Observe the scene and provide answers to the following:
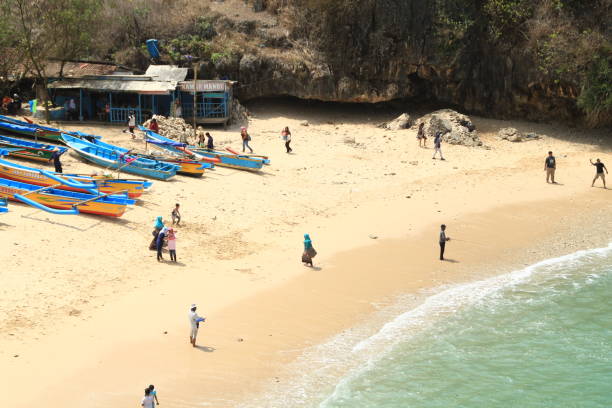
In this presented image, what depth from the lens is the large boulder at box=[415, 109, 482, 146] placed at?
31.2 m

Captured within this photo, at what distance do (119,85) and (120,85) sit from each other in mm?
43

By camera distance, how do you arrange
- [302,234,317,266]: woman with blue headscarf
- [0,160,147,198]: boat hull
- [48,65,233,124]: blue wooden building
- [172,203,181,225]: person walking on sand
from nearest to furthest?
[302,234,317,266]: woman with blue headscarf → [172,203,181,225]: person walking on sand → [0,160,147,198]: boat hull → [48,65,233,124]: blue wooden building

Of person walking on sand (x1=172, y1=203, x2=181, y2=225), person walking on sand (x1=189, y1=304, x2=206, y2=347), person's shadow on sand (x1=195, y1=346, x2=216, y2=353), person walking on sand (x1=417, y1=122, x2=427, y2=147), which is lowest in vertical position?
person's shadow on sand (x1=195, y1=346, x2=216, y2=353)

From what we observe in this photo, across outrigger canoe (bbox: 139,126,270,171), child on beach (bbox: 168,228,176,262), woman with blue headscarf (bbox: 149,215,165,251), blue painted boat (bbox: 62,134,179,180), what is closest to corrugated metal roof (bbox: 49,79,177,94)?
outrigger canoe (bbox: 139,126,270,171)

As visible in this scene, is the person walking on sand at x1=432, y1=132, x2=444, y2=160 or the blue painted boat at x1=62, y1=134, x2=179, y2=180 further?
the person walking on sand at x1=432, y1=132, x2=444, y2=160

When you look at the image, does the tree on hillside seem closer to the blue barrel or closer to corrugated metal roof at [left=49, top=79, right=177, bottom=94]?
corrugated metal roof at [left=49, top=79, right=177, bottom=94]

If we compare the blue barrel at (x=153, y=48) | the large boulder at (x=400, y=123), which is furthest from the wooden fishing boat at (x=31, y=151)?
the large boulder at (x=400, y=123)

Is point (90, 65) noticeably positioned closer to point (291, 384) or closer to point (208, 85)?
point (208, 85)

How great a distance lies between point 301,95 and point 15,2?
1281 cm

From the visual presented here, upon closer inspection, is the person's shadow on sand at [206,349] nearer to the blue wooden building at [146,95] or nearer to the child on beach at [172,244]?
the child on beach at [172,244]

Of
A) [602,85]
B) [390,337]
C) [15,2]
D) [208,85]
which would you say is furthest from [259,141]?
[390,337]

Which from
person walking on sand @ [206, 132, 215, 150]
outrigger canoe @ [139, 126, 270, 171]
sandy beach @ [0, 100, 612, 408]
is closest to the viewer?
sandy beach @ [0, 100, 612, 408]

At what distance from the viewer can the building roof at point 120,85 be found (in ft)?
102

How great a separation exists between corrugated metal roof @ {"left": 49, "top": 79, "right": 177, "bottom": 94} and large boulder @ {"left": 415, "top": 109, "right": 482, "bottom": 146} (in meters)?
11.1
